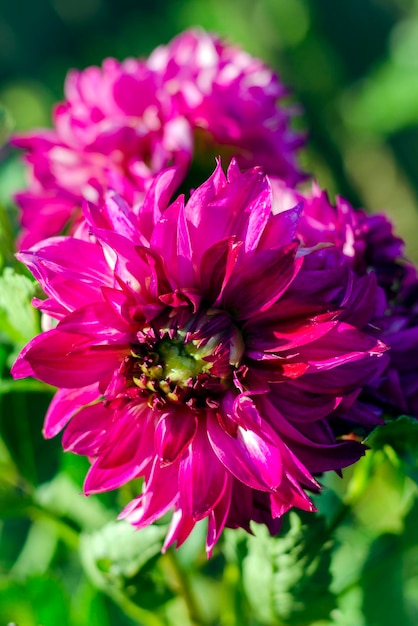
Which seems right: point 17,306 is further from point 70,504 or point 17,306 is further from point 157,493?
point 70,504

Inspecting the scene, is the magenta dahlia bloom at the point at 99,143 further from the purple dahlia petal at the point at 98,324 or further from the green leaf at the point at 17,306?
the purple dahlia petal at the point at 98,324

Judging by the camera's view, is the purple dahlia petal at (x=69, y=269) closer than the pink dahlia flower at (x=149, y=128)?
Yes

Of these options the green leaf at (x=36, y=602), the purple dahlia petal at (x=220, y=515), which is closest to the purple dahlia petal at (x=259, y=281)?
the purple dahlia petal at (x=220, y=515)

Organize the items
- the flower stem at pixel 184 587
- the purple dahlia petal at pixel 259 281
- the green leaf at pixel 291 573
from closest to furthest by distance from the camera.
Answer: the purple dahlia petal at pixel 259 281 < the green leaf at pixel 291 573 < the flower stem at pixel 184 587

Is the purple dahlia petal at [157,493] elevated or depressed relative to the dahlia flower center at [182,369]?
depressed

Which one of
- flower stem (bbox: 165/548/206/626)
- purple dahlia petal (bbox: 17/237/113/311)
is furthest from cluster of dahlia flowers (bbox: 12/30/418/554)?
flower stem (bbox: 165/548/206/626)

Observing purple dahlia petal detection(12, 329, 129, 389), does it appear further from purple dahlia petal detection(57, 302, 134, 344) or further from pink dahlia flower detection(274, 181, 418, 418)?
pink dahlia flower detection(274, 181, 418, 418)

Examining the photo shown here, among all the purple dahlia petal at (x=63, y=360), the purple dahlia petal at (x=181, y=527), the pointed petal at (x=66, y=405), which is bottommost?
the purple dahlia petal at (x=181, y=527)
